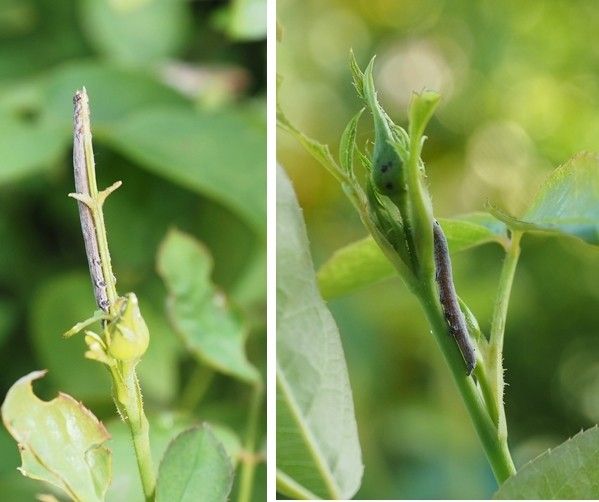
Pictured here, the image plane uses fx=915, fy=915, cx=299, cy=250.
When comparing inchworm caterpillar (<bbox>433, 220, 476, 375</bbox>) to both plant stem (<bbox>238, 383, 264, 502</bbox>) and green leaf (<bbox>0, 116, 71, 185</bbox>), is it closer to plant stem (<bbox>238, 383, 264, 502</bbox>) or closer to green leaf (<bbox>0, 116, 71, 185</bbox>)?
plant stem (<bbox>238, 383, 264, 502</bbox>)

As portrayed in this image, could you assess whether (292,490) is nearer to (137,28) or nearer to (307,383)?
(307,383)

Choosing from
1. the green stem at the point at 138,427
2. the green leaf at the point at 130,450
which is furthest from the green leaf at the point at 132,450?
the green stem at the point at 138,427

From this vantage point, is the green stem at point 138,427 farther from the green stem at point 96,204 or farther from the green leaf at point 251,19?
the green leaf at point 251,19

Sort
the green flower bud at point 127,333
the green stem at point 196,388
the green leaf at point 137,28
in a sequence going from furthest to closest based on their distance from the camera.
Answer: the green leaf at point 137,28 < the green stem at point 196,388 < the green flower bud at point 127,333

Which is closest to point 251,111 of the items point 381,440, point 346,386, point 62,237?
point 62,237

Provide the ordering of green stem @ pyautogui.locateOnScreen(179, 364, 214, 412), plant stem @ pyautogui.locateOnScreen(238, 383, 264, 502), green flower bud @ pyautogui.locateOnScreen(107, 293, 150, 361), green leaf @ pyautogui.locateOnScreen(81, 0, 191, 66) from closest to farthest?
1. green flower bud @ pyautogui.locateOnScreen(107, 293, 150, 361)
2. plant stem @ pyautogui.locateOnScreen(238, 383, 264, 502)
3. green stem @ pyautogui.locateOnScreen(179, 364, 214, 412)
4. green leaf @ pyautogui.locateOnScreen(81, 0, 191, 66)

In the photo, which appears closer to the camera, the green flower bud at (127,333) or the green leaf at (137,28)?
the green flower bud at (127,333)

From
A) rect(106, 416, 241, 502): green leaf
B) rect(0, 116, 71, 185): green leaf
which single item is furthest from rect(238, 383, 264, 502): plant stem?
rect(0, 116, 71, 185): green leaf
